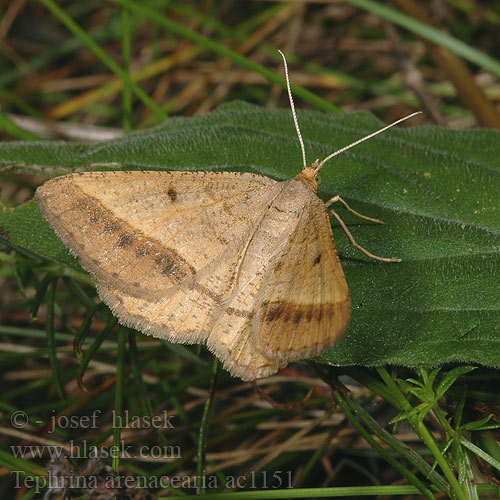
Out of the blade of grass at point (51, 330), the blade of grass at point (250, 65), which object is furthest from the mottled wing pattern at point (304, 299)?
the blade of grass at point (250, 65)

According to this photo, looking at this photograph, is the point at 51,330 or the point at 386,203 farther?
the point at 51,330

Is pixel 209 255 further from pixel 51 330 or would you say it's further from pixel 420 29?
pixel 420 29

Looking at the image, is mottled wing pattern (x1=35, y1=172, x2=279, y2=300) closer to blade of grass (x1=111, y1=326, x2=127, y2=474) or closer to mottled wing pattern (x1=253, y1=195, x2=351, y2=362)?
mottled wing pattern (x1=253, y1=195, x2=351, y2=362)

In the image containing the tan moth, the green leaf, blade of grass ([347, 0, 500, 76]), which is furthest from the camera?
blade of grass ([347, 0, 500, 76])

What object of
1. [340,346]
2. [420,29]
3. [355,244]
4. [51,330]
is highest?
[420,29]

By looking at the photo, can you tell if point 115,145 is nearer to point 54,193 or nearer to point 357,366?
point 54,193

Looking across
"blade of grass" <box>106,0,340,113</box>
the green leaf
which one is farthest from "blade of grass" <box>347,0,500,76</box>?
the green leaf

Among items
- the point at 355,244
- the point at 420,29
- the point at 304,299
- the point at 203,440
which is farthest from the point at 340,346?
the point at 420,29
